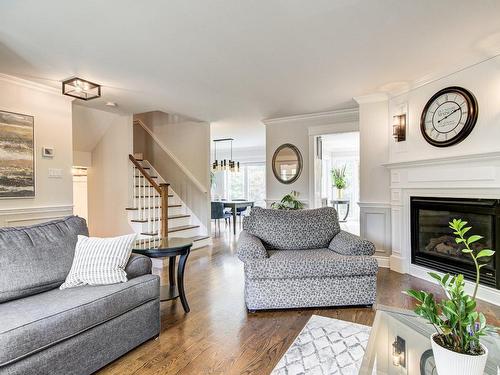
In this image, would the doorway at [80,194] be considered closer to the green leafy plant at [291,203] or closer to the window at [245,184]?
the green leafy plant at [291,203]

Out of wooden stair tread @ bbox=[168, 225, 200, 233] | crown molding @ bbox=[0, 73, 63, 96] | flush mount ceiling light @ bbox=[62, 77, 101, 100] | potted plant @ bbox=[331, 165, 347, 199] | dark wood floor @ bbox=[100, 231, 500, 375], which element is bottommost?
dark wood floor @ bbox=[100, 231, 500, 375]

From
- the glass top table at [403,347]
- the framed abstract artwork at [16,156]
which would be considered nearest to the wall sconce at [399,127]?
the glass top table at [403,347]

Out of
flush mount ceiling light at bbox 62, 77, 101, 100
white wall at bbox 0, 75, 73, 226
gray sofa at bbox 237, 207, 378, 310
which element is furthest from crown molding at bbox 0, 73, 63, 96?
gray sofa at bbox 237, 207, 378, 310

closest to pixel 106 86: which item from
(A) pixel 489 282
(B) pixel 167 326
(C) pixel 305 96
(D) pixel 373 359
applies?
(C) pixel 305 96

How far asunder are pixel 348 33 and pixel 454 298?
82.2 inches

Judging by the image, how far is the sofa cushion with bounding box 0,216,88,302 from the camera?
1.76 meters

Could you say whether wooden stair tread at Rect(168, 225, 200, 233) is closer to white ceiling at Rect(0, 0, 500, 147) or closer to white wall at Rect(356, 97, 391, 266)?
white ceiling at Rect(0, 0, 500, 147)

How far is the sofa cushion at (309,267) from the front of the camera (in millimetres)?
2572

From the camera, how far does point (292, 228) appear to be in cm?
312

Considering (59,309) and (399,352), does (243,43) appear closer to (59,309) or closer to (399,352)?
(59,309)

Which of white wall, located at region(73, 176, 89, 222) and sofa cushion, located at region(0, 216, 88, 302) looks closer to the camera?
sofa cushion, located at region(0, 216, 88, 302)

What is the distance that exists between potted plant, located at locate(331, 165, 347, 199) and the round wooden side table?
6.78m

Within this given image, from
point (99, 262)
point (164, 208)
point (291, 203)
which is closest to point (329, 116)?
point (291, 203)

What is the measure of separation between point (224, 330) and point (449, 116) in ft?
10.3
